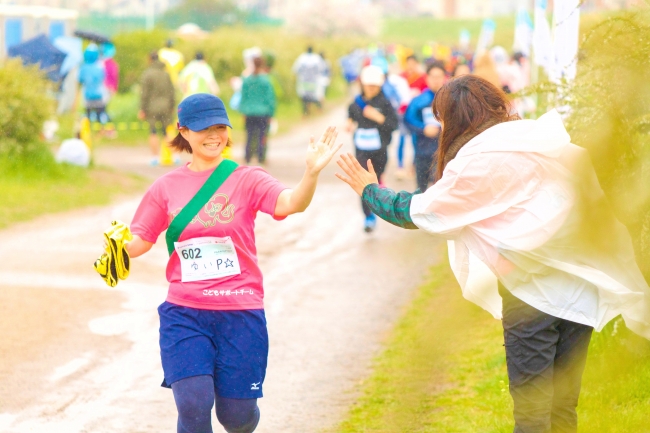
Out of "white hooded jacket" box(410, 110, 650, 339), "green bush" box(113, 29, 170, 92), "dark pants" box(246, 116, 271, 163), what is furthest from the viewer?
"green bush" box(113, 29, 170, 92)

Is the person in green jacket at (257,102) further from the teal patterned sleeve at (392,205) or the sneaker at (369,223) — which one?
the teal patterned sleeve at (392,205)

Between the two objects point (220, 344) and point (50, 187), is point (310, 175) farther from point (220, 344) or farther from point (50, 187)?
point (50, 187)

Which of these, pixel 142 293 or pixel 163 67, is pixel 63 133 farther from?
pixel 142 293

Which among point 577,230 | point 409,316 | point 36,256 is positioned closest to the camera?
point 577,230

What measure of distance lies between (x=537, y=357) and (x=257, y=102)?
14.4 m

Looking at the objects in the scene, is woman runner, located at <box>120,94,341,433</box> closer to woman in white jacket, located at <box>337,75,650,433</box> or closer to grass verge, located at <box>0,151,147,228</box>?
woman in white jacket, located at <box>337,75,650,433</box>

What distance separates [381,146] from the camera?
37.9 feet

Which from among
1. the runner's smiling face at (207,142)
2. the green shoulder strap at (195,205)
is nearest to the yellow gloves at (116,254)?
the green shoulder strap at (195,205)

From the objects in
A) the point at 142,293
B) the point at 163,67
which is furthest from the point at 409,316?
the point at 163,67

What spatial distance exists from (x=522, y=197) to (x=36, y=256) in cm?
744

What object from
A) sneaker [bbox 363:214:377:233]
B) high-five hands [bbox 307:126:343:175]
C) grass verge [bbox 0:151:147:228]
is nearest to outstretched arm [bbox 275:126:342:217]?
high-five hands [bbox 307:126:343:175]

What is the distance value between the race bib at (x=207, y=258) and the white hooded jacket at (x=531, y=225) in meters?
0.85

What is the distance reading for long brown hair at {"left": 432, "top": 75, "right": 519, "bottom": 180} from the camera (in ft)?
12.1

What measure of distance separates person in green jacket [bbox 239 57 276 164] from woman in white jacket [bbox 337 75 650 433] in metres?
14.0
